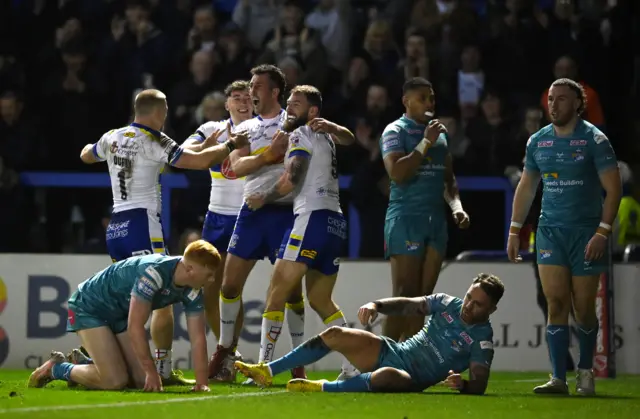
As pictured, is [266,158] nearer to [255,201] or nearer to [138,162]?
[255,201]

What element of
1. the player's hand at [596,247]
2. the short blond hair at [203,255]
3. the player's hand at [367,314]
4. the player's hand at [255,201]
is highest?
the player's hand at [255,201]

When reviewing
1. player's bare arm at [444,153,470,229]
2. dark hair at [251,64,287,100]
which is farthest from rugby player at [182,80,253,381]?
player's bare arm at [444,153,470,229]

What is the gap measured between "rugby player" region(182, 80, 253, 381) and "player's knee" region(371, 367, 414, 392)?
2.33m

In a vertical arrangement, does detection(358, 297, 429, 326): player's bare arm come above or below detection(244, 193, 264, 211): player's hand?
below

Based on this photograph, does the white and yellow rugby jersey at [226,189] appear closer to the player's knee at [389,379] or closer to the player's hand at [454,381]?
the player's knee at [389,379]

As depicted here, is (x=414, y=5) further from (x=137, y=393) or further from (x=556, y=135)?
(x=137, y=393)

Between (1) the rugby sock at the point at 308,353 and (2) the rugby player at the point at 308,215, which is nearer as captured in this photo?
(1) the rugby sock at the point at 308,353

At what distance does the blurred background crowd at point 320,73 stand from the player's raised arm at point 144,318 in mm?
5692

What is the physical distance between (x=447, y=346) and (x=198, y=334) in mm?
1711

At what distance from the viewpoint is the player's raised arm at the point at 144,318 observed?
8242 millimetres

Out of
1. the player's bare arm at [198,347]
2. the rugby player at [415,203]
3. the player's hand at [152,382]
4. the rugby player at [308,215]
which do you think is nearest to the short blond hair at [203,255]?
the player's bare arm at [198,347]

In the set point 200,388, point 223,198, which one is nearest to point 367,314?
point 200,388

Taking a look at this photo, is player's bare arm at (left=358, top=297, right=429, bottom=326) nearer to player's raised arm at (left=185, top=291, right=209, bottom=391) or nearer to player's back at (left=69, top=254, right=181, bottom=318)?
player's raised arm at (left=185, top=291, right=209, bottom=391)

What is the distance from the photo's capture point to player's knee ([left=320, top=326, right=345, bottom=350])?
8.53 m
